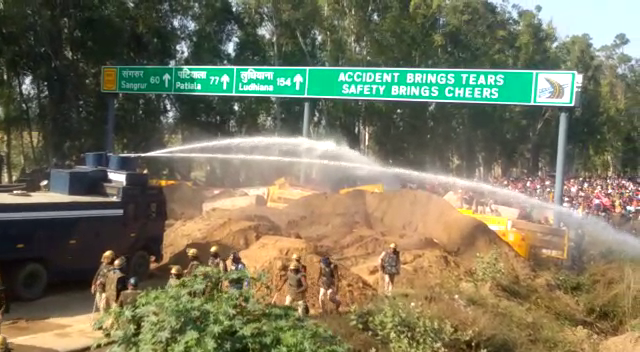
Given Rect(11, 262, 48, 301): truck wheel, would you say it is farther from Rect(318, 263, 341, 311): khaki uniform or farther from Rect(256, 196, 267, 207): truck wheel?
Rect(256, 196, 267, 207): truck wheel

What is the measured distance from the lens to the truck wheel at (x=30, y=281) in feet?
51.1

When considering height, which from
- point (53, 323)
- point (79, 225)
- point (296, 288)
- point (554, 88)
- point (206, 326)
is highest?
point (554, 88)

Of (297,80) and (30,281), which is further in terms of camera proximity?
(297,80)

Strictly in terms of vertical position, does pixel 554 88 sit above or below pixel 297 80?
below

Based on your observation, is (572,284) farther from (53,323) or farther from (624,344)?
(53,323)

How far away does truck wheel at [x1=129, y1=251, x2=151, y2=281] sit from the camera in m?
18.2

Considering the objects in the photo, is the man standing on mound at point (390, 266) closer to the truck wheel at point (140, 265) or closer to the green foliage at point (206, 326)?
the truck wheel at point (140, 265)

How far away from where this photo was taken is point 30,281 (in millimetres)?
15891

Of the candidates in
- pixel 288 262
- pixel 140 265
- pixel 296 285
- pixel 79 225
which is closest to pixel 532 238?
pixel 288 262

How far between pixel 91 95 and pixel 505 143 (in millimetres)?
33540

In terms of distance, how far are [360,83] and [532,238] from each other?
22.5 ft

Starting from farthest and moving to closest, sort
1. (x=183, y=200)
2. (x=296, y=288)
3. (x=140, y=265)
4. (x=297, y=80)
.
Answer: (x=183, y=200) → (x=297, y=80) → (x=140, y=265) → (x=296, y=288)

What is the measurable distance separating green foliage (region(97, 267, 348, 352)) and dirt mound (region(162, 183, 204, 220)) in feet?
64.1

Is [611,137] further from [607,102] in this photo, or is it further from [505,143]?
[505,143]
